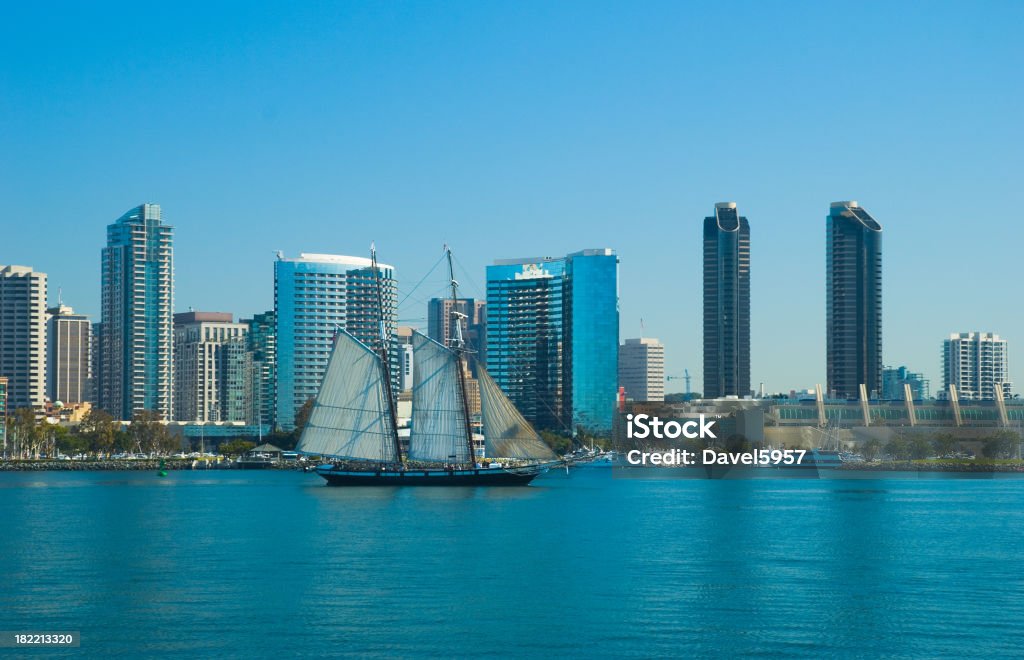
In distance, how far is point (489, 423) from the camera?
485ft

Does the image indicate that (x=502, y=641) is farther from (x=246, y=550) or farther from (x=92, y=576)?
(x=246, y=550)

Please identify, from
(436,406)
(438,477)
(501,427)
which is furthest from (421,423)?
(501,427)

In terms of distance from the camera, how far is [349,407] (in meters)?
150

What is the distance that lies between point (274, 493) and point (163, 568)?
268 feet

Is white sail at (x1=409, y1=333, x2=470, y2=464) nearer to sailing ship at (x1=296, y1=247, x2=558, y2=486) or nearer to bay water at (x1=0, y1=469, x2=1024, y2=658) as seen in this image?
sailing ship at (x1=296, y1=247, x2=558, y2=486)

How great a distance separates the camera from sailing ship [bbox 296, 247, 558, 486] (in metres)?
148

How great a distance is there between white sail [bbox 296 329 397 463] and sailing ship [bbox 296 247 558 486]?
0.10 m

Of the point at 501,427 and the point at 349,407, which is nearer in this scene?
the point at 501,427

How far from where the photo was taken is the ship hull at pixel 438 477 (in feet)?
506

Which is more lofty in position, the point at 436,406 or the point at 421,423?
the point at 436,406

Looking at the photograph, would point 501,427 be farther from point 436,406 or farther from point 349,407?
point 349,407

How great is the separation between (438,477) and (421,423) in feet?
21.1

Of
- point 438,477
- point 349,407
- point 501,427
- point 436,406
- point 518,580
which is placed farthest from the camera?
point 438,477

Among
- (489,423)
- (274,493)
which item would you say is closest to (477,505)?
(489,423)
